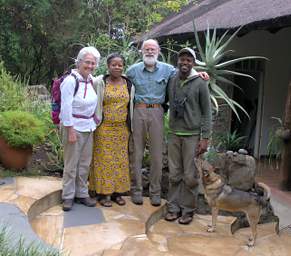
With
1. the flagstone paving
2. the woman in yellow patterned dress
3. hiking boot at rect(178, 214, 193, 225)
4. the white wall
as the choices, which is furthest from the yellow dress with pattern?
the white wall

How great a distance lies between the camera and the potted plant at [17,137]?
5516 mm

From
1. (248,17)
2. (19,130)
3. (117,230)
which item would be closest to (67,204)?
(117,230)

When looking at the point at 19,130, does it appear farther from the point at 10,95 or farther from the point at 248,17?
the point at 248,17

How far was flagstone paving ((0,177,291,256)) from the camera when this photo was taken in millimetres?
3852

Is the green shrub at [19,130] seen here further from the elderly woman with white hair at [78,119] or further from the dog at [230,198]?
the dog at [230,198]

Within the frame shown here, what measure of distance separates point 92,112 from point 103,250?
1.46 meters

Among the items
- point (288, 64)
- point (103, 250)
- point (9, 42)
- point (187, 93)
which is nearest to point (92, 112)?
point (187, 93)

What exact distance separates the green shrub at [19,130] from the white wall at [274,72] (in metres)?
4.62

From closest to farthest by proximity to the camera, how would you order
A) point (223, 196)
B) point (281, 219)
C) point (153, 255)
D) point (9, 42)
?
point (153, 255)
point (223, 196)
point (281, 219)
point (9, 42)

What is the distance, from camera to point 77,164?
4660mm

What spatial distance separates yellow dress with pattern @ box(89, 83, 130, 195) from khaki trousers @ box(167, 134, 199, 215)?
1.71 feet

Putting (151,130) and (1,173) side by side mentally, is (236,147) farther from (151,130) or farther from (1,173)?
(1,173)

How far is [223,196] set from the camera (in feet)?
14.8

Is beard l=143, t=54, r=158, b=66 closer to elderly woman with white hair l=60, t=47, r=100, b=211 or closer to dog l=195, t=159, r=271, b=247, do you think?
elderly woman with white hair l=60, t=47, r=100, b=211
